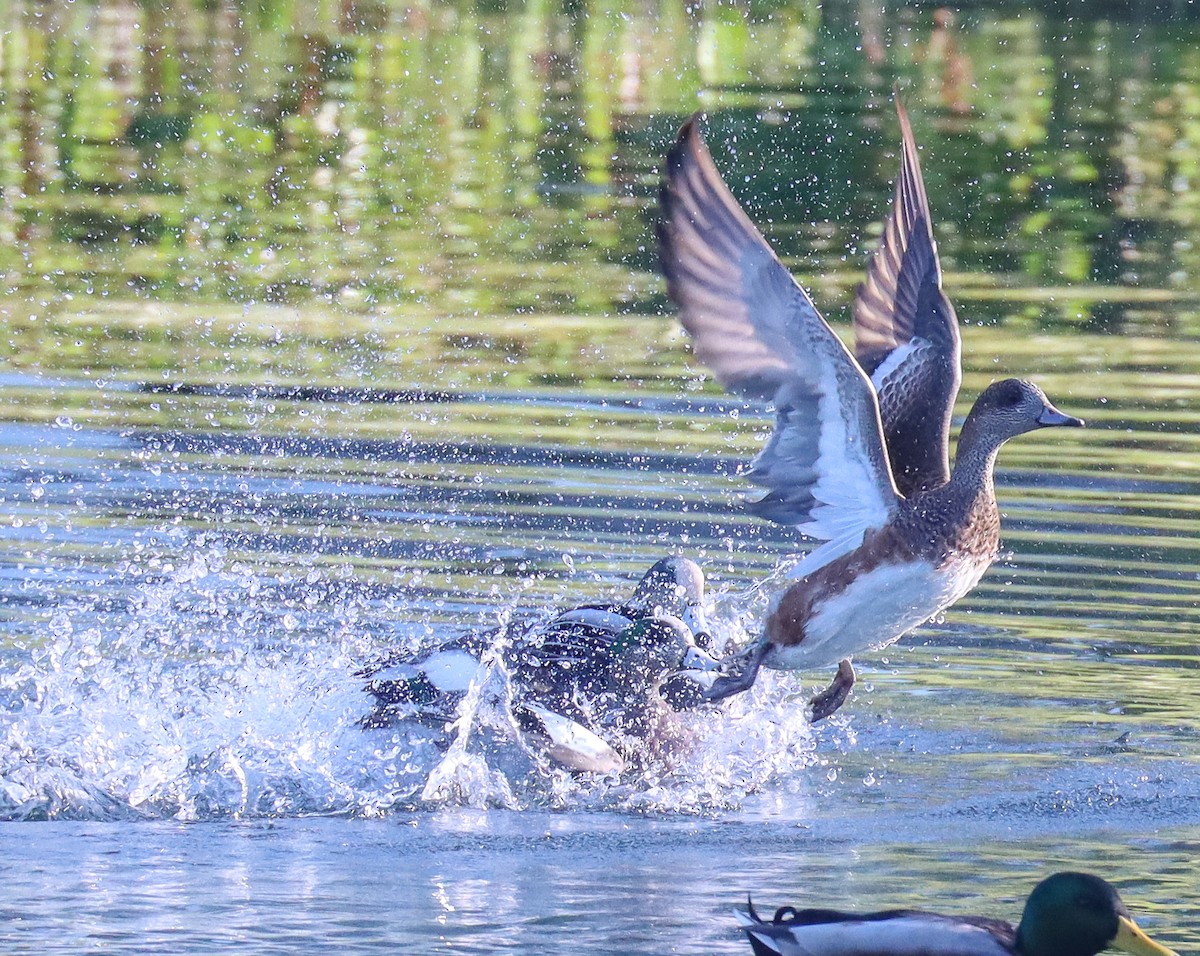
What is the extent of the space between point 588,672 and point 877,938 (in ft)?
9.71

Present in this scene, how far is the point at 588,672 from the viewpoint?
26.9 ft

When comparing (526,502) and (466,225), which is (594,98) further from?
(526,502)

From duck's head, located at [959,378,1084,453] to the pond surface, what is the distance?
42.2 inches

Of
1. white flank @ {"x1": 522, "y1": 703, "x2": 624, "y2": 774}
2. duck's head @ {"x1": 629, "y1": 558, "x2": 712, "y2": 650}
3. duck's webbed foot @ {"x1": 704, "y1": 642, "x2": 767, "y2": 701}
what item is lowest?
white flank @ {"x1": 522, "y1": 703, "x2": 624, "y2": 774}

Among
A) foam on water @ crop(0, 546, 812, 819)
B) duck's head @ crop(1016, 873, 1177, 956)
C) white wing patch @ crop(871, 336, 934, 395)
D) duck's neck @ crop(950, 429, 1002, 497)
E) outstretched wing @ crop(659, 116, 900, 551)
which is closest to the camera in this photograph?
duck's head @ crop(1016, 873, 1177, 956)

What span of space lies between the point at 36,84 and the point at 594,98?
584cm

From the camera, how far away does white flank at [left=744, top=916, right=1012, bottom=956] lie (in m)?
5.28

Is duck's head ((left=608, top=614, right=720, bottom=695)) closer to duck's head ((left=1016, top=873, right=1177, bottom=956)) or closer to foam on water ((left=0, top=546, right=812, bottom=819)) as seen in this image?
foam on water ((left=0, top=546, right=812, bottom=819))

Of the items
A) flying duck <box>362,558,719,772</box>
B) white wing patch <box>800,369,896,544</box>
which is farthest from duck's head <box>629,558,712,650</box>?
white wing patch <box>800,369,896,544</box>

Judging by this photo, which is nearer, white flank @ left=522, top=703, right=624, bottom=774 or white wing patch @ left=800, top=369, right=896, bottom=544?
white wing patch @ left=800, top=369, right=896, bottom=544

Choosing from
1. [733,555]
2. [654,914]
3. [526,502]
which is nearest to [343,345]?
[526,502]

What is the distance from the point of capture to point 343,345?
44.9 feet

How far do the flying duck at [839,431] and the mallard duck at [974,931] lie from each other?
6.22 ft

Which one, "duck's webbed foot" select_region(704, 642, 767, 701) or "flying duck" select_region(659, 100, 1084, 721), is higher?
"flying duck" select_region(659, 100, 1084, 721)
